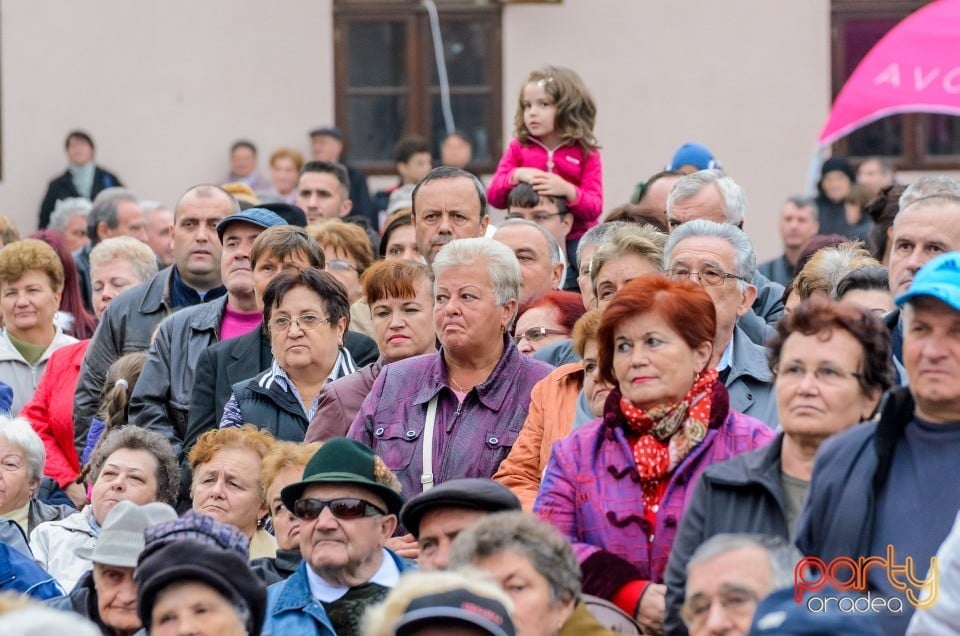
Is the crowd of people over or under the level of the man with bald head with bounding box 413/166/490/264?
under

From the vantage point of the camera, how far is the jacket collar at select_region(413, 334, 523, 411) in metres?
6.79

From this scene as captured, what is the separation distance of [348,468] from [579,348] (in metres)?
1.04

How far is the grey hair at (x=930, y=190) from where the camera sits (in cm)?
687

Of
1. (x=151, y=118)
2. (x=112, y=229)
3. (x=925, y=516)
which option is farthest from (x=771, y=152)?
(x=925, y=516)

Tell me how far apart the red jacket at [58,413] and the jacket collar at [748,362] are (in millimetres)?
3644

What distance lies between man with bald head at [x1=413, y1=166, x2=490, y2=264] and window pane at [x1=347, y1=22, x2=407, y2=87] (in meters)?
7.98

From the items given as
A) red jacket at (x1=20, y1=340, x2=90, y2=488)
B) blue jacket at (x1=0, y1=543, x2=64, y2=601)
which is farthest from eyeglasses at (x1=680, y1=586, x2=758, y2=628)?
red jacket at (x1=20, y1=340, x2=90, y2=488)

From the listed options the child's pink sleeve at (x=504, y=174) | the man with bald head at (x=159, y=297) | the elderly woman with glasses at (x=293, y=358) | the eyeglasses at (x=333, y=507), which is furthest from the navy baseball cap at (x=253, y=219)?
the eyeglasses at (x=333, y=507)

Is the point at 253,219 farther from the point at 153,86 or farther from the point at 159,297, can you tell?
the point at 153,86

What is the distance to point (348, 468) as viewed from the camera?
5984mm

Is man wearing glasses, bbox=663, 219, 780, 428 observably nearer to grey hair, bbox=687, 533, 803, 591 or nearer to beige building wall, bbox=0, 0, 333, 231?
grey hair, bbox=687, 533, 803, 591

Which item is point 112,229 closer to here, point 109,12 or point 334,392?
point 109,12

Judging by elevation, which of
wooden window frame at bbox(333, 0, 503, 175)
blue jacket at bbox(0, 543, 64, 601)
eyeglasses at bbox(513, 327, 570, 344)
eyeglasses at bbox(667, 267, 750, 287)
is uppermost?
wooden window frame at bbox(333, 0, 503, 175)

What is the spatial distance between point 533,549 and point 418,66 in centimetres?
1186
